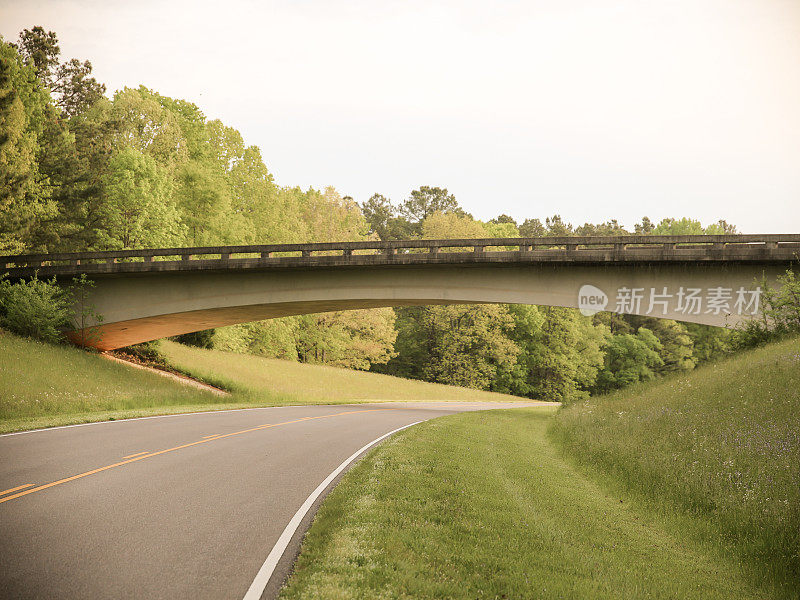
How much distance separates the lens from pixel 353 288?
25.8 m

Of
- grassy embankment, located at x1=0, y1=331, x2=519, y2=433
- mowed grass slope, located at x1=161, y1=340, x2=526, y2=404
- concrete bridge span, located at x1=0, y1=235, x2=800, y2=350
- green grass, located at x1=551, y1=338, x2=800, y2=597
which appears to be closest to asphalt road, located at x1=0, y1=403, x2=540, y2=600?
grassy embankment, located at x1=0, y1=331, x2=519, y2=433

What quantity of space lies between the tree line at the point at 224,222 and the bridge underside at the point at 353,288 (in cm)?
469

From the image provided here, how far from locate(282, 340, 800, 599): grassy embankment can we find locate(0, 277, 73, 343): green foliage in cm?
1940

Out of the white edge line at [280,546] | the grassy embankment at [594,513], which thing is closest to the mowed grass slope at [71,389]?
the white edge line at [280,546]

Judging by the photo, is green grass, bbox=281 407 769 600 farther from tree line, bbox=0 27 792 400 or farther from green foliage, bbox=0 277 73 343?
green foliage, bbox=0 277 73 343

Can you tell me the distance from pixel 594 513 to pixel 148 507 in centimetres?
613

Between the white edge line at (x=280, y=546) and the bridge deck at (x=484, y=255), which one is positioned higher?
the bridge deck at (x=484, y=255)

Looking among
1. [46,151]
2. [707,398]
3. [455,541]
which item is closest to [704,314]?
[707,398]

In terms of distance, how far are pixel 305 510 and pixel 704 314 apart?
19126 millimetres

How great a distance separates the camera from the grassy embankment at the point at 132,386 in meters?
17.1

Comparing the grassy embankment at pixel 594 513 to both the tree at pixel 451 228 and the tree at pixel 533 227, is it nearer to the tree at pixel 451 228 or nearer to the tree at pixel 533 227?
the tree at pixel 451 228

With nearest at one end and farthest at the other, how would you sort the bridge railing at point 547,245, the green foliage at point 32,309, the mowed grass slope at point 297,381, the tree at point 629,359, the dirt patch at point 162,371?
1. the bridge railing at point 547,245
2. the green foliage at point 32,309
3. the dirt patch at point 162,371
4. the mowed grass slope at point 297,381
5. the tree at point 629,359

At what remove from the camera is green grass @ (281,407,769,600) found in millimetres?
5305

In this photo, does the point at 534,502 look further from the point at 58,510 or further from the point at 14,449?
the point at 14,449
